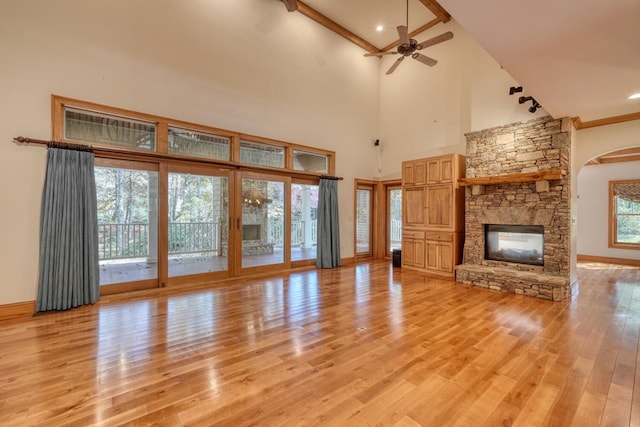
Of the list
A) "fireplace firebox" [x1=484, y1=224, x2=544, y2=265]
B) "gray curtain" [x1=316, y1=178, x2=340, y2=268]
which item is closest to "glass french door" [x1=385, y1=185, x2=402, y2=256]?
"gray curtain" [x1=316, y1=178, x2=340, y2=268]

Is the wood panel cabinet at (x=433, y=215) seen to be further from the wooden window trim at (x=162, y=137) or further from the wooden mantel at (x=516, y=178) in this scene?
the wooden window trim at (x=162, y=137)

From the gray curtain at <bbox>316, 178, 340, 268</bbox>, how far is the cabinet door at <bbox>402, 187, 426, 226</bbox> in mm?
1662

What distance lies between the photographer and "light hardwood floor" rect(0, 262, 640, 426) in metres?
1.90

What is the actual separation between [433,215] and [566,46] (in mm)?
3888

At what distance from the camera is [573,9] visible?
7.46ft

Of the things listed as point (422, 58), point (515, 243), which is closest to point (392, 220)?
point (515, 243)

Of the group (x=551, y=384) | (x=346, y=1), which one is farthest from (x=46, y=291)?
(x=346, y=1)

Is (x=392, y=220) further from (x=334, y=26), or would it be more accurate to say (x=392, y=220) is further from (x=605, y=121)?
(x=334, y=26)

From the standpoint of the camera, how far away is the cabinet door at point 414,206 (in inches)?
256

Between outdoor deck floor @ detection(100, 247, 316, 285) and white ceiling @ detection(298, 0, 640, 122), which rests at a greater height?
white ceiling @ detection(298, 0, 640, 122)

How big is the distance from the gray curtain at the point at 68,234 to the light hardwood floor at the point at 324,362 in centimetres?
28

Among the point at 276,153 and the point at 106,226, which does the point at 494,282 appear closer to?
the point at 276,153

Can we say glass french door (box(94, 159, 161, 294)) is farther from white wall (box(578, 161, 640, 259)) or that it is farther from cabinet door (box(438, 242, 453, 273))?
white wall (box(578, 161, 640, 259))

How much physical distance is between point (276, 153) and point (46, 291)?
436cm
